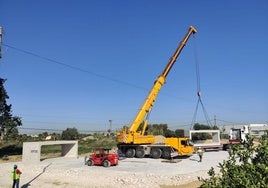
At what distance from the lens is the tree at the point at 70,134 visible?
88.6 metres

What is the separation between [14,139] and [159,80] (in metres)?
44.2

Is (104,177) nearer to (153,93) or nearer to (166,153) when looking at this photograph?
(166,153)

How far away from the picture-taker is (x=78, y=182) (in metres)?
22.0

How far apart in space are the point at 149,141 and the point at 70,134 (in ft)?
194

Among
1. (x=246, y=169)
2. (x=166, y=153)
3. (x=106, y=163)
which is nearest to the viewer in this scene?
(x=246, y=169)

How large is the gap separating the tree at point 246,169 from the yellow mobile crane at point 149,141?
92.0 ft

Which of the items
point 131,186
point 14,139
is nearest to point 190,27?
point 131,186

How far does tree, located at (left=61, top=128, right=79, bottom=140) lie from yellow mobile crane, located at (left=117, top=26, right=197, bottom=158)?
5442cm

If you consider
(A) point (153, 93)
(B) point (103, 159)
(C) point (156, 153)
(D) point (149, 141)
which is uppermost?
(A) point (153, 93)

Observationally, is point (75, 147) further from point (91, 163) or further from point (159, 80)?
point (159, 80)

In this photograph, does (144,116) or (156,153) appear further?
(144,116)

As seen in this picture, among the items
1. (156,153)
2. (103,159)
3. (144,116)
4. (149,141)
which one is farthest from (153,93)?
(103,159)

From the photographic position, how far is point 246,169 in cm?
601

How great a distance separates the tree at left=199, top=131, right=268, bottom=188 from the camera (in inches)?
221
